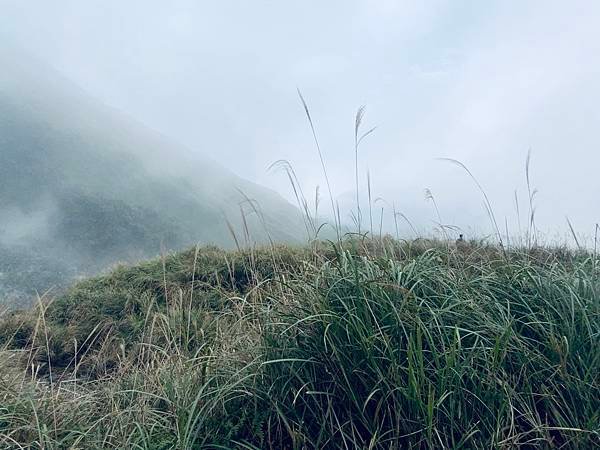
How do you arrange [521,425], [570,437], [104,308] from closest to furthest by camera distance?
[570,437] → [521,425] → [104,308]

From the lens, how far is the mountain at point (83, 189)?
23338 mm

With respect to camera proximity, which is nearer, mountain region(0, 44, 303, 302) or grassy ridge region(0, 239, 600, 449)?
grassy ridge region(0, 239, 600, 449)

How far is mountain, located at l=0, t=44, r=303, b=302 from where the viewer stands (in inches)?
919

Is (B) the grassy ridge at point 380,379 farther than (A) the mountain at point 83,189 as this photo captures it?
No

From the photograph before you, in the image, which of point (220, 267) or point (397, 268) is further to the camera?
point (220, 267)

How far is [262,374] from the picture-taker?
201cm

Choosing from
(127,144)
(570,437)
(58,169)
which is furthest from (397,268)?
(127,144)

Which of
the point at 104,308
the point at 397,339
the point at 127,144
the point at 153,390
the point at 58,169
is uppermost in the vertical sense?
the point at 127,144

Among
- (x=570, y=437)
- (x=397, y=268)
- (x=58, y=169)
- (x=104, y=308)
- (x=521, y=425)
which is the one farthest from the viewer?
(x=58, y=169)

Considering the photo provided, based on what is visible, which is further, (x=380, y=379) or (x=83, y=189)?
(x=83, y=189)

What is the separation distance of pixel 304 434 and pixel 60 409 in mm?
1241

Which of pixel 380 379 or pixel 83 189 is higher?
pixel 83 189

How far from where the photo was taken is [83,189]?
38375 mm

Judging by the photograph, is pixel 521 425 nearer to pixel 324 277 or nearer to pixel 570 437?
pixel 570 437
